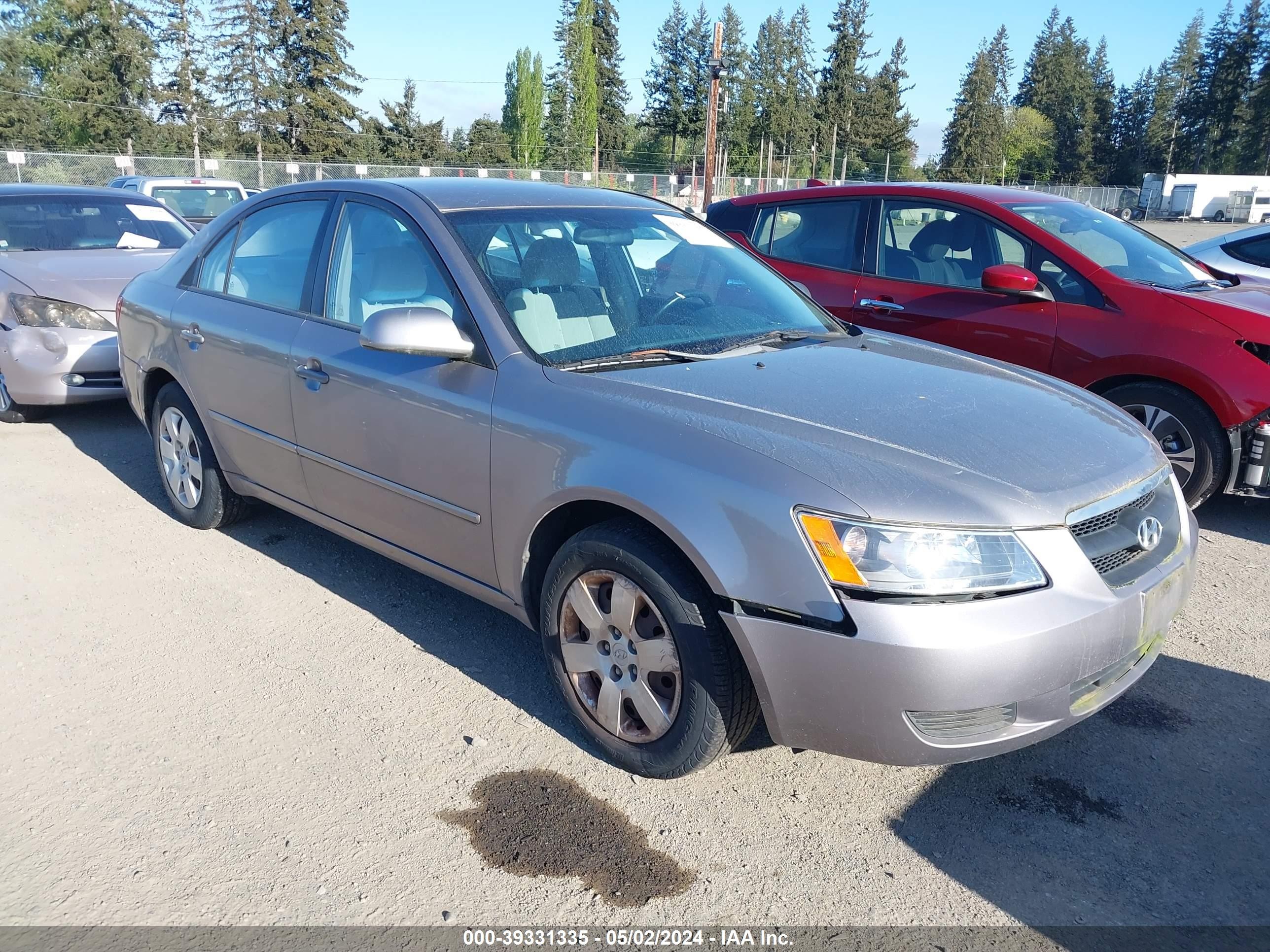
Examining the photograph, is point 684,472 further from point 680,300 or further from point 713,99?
point 713,99

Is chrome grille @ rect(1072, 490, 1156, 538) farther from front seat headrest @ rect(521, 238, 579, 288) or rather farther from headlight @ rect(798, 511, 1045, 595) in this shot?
front seat headrest @ rect(521, 238, 579, 288)

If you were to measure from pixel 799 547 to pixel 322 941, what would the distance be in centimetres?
146

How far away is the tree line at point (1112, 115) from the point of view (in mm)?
89250

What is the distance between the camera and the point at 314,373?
375 cm

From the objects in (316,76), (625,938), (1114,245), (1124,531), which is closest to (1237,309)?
(1114,245)

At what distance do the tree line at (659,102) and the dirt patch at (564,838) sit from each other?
185 ft

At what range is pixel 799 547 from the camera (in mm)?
2406

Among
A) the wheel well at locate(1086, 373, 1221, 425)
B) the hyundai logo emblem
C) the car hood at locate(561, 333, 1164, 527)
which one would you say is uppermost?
the car hood at locate(561, 333, 1164, 527)

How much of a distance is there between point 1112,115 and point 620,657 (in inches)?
4498

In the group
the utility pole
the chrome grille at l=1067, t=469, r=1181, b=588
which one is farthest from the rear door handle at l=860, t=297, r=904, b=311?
the utility pole

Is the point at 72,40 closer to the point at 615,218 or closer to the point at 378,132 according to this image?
the point at 378,132

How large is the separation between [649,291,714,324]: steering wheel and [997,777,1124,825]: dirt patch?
6.28 ft

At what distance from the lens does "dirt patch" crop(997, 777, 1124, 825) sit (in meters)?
2.78

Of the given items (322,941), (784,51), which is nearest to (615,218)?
(322,941)
